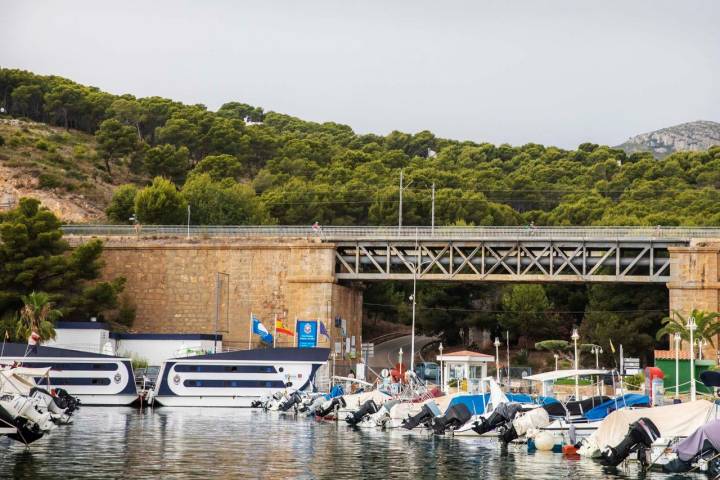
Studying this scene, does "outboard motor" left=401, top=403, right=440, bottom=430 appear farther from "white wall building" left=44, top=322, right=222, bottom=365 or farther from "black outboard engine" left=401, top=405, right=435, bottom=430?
"white wall building" left=44, top=322, right=222, bottom=365

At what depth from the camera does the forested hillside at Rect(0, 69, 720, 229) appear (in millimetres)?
98625

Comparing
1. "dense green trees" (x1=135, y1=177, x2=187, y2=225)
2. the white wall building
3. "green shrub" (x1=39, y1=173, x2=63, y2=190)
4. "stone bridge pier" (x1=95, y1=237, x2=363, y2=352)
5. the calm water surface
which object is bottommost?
the calm water surface

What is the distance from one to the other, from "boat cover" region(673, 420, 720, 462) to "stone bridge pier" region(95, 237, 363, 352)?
46.0m

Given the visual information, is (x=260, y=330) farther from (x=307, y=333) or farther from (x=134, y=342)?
(x=134, y=342)

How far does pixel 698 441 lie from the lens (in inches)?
1175

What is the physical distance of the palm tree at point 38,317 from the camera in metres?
64.8

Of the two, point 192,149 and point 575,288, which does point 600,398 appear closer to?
point 575,288

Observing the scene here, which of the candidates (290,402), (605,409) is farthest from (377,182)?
(605,409)

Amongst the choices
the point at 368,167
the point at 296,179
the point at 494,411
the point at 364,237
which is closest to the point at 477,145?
the point at 368,167

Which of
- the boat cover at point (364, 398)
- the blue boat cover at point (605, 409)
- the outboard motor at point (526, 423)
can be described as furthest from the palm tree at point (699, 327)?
the outboard motor at point (526, 423)

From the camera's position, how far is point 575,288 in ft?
301

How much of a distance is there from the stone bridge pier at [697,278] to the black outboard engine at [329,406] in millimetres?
25445

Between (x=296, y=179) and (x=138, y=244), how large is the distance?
32085mm

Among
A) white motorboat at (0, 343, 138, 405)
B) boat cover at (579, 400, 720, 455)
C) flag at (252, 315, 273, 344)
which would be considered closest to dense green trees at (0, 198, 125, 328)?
flag at (252, 315, 273, 344)
